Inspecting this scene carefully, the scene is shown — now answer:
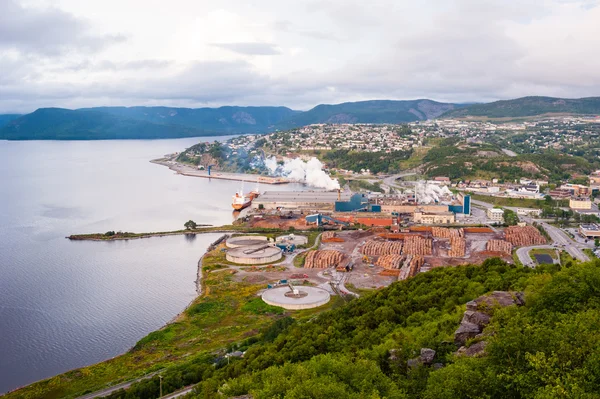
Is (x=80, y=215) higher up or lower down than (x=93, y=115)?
lower down

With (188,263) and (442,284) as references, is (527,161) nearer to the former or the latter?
(188,263)

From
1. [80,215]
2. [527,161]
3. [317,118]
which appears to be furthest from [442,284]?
[317,118]

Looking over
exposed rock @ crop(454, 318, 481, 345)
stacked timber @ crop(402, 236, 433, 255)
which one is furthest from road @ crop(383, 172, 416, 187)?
exposed rock @ crop(454, 318, 481, 345)

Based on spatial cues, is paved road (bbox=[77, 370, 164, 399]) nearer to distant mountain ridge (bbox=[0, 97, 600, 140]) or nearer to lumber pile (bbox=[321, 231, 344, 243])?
lumber pile (bbox=[321, 231, 344, 243])

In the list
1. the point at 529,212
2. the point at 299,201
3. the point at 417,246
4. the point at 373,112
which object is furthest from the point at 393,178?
the point at 373,112

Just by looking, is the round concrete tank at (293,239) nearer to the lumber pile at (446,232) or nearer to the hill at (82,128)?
the lumber pile at (446,232)

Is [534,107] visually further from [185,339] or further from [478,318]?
[478,318]
